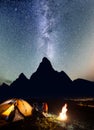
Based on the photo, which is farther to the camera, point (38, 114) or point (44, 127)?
point (38, 114)

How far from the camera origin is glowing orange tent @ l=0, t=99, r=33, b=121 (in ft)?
52.2

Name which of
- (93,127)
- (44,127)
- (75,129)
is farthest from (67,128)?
(93,127)

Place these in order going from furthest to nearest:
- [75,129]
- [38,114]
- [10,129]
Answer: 1. [38,114]
2. [75,129]
3. [10,129]

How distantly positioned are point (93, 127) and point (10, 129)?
21.4ft

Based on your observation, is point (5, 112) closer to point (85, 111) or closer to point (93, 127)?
point (93, 127)

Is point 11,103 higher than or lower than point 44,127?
higher

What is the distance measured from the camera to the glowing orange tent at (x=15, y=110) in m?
15.9

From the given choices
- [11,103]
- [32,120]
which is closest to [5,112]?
[11,103]

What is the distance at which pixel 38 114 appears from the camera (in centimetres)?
1780

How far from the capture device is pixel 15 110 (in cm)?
1633

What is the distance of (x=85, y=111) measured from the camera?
2333 centimetres

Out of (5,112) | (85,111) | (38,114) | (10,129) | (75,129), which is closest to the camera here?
(10,129)

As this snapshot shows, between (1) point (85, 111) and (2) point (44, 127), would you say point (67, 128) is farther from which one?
(1) point (85, 111)

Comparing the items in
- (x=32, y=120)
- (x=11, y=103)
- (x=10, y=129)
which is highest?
(x=11, y=103)
